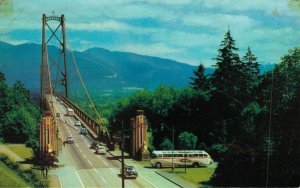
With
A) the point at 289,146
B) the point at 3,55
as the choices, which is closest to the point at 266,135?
the point at 289,146

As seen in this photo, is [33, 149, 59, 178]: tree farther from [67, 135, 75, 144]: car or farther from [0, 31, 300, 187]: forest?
[67, 135, 75, 144]: car

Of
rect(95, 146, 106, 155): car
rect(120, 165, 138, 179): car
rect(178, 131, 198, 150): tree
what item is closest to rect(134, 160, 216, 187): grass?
rect(120, 165, 138, 179): car

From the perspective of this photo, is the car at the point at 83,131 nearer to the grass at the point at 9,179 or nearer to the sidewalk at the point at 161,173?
the sidewalk at the point at 161,173

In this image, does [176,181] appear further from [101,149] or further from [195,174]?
[101,149]

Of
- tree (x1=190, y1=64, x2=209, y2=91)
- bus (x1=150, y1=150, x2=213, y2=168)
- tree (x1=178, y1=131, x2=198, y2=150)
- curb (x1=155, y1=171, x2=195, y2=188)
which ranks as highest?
tree (x1=190, y1=64, x2=209, y2=91)

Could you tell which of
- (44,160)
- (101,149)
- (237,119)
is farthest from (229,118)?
(44,160)

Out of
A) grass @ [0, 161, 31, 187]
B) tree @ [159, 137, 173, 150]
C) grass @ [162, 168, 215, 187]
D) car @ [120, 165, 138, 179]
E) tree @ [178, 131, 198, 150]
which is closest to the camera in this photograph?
grass @ [0, 161, 31, 187]
